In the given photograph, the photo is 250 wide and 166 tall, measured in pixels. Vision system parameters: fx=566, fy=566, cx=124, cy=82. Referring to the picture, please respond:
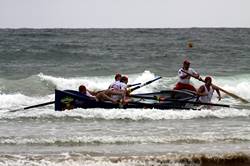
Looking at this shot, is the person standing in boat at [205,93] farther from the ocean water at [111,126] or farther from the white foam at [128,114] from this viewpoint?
the white foam at [128,114]

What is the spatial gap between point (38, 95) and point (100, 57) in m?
12.5

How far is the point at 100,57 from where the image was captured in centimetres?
3195

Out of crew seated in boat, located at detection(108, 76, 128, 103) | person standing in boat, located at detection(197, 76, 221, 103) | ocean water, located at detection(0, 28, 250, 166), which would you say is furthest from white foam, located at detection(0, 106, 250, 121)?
person standing in boat, located at detection(197, 76, 221, 103)

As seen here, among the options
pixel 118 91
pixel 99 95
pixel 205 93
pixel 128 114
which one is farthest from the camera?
pixel 205 93

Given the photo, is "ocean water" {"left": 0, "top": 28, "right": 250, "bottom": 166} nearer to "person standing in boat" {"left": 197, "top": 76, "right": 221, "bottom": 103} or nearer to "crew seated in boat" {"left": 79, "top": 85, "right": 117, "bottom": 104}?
"person standing in boat" {"left": 197, "top": 76, "right": 221, "bottom": 103}

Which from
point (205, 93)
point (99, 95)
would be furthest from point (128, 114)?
point (205, 93)

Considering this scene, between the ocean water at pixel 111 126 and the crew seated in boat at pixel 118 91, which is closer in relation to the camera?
the ocean water at pixel 111 126

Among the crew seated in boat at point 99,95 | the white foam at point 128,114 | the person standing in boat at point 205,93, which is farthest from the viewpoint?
the person standing in boat at point 205,93

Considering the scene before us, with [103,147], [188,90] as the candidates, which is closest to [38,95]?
[188,90]

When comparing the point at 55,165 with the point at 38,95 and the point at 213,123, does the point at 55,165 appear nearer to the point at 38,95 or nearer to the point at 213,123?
the point at 213,123

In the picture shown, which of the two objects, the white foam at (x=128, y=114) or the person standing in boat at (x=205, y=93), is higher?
the person standing in boat at (x=205, y=93)

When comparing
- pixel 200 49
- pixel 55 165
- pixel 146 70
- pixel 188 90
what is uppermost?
pixel 200 49

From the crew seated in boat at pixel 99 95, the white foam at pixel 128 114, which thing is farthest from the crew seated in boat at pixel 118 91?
the white foam at pixel 128 114

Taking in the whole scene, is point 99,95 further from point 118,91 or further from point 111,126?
point 111,126
